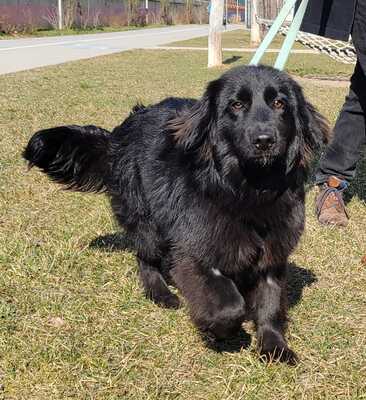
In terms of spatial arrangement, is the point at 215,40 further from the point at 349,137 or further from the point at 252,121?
the point at 252,121

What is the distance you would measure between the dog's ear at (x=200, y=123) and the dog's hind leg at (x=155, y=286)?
814 mm

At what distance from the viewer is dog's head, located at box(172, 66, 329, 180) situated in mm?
2553

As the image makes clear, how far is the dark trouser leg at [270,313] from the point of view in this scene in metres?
2.71

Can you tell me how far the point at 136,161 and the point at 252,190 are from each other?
87cm

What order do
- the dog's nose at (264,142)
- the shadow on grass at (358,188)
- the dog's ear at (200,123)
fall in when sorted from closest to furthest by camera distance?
the dog's nose at (264,142)
the dog's ear at (200,123)
the shadow on grass at (358,188)

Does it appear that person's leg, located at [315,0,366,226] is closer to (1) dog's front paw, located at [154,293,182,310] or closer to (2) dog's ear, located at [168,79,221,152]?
(1) dog's front paw, located at [154,293,182,310]

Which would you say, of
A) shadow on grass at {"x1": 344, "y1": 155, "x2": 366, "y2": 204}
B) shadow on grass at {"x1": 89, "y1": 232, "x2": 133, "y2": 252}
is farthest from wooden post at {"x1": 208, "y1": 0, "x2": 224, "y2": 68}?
shadow on grass at {"x1": 89, "y1": 232, "x2": 133, "y2": 252}

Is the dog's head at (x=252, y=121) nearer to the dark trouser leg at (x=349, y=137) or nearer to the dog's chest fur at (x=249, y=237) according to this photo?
the dog's chest fur at (x=249, y=237)

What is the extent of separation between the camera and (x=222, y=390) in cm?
243

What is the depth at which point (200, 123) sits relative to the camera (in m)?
2.76

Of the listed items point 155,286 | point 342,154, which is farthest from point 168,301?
point 342,154

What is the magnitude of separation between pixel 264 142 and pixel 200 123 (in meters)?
0.42

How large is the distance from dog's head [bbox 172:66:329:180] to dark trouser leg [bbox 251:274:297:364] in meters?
0.56

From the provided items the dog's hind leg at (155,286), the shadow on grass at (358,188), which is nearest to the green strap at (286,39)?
the dog's hind leg at (155,286)
